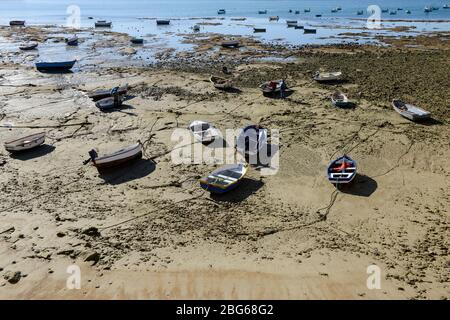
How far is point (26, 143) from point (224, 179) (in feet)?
41.9

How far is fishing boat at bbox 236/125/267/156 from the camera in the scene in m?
20.6

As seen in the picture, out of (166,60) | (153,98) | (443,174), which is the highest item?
(166,60)

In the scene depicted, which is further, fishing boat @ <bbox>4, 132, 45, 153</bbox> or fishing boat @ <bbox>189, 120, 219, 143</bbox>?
fishing boat @ <bbox>189, 120, 219, 143</bbox>

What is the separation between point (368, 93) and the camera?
29.3 m

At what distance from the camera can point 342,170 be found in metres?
18.1

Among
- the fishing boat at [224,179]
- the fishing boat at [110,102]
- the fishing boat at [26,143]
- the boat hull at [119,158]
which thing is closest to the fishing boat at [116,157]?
the boat hull at [119,158]

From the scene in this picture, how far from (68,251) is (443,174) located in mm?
18080

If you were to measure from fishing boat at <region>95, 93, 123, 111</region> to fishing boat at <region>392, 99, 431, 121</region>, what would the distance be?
20815 millimetres

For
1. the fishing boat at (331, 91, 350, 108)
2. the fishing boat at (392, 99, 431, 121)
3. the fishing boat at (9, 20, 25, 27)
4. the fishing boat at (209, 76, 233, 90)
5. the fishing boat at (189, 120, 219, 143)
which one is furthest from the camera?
the fishing boat at (9, 20, 25, 27)

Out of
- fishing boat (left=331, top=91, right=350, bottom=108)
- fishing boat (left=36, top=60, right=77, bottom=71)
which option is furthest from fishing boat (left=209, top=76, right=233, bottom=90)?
fishing boat (left=36, top=60, right=77, bottom=71)

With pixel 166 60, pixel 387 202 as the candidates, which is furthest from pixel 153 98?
pixel 387 202

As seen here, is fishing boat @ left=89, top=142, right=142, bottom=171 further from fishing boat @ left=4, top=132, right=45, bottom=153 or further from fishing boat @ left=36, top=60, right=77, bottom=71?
fishing boat @ left=36, top=60, right=77, bottom=71

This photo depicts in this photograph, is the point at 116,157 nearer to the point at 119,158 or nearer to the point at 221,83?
the point at 119,158
